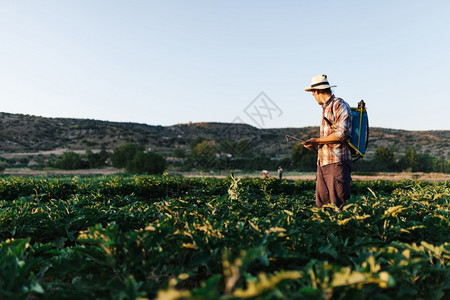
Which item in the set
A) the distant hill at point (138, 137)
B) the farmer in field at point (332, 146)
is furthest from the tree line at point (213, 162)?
the farmer in field at point (332, 146)

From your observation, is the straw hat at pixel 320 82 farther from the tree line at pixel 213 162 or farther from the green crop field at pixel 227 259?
the tree line at pixel 213 162

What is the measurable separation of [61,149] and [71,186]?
54.4 meters

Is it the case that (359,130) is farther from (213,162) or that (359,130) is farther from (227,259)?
(213,162)

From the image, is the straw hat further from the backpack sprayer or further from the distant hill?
the distant hill

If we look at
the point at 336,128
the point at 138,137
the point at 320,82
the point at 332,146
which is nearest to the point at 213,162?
the point at 138,137

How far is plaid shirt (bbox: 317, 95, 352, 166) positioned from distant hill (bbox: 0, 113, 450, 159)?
56.1 meters

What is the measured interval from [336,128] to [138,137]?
6597 centimetres

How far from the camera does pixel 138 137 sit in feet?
219

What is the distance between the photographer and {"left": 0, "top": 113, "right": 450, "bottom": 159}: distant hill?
192 ft

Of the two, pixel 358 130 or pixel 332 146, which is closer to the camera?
pixel 332 146

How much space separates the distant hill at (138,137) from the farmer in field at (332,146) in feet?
184

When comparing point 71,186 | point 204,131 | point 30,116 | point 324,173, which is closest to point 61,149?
point 30,116

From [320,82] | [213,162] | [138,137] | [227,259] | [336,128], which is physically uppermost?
[138,137]

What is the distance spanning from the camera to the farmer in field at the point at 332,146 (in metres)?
3.92
